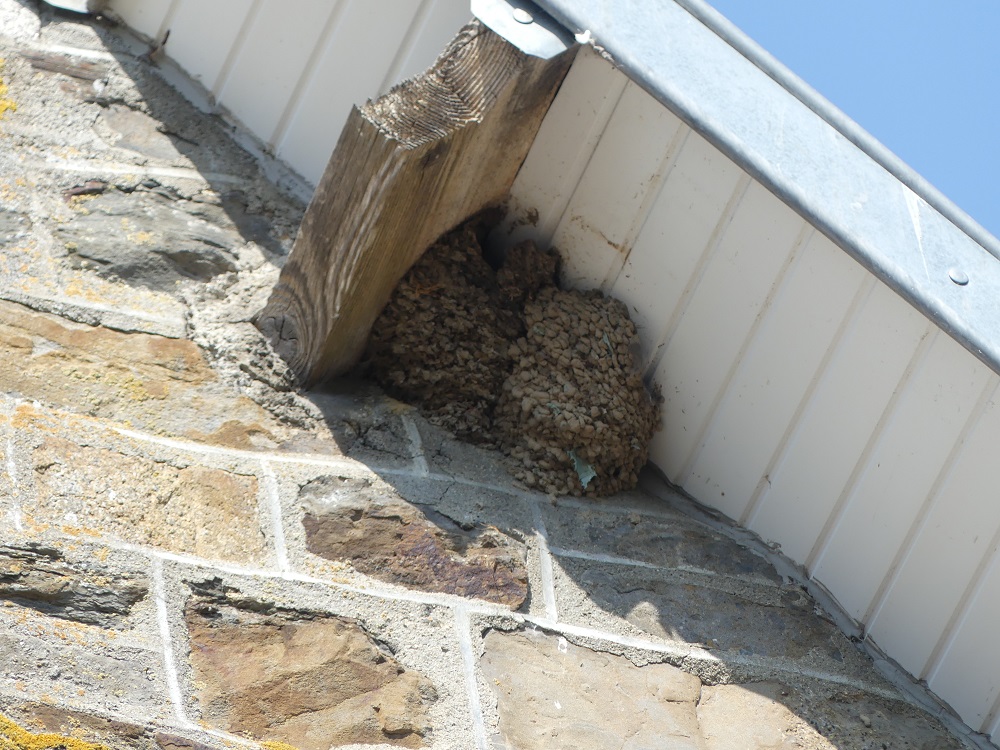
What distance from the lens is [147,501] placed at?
2.15 m

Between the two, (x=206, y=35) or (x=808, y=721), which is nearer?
(x=808, y=721)

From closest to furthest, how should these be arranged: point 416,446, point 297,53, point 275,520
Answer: point 275,520 → point 416,446 → point 297,53

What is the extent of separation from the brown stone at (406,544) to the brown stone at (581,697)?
13 cm

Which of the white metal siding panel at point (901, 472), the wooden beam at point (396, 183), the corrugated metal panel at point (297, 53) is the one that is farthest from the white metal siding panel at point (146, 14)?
the white metal siding panel at point (901, 472)

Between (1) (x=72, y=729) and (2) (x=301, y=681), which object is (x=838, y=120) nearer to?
(2) (x=301, y=681)

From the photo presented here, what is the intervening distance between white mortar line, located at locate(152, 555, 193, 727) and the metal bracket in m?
1.12

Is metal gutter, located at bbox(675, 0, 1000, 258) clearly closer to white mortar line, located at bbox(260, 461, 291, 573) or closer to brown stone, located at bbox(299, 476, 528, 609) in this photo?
brown stone, located at bbox(299, 476, 528, 609)

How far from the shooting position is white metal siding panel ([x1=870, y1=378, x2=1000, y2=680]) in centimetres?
238

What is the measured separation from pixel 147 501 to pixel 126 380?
329mm

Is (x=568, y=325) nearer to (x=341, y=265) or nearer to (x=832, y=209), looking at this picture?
(x=341, y=265)

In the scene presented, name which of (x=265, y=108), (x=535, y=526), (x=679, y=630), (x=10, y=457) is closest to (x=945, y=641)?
(x=679, y=630)

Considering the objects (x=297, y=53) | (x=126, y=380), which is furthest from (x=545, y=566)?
(x=297, y=53)

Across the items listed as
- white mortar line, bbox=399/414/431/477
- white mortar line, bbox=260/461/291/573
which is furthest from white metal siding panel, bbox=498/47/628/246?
white mortar line, bbox=260/461/291/573

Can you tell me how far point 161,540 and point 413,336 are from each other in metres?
0.81
